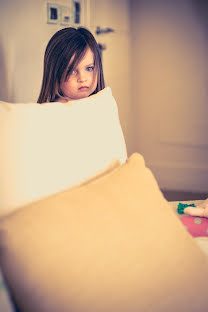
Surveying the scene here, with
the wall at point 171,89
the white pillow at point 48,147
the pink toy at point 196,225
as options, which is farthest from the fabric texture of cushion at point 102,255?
the wall at point 171,89

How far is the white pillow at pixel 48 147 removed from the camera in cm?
55

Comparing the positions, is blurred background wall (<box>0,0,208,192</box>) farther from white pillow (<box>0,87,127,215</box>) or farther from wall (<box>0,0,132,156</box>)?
white pillow (<box>0,87,127,215</box>)

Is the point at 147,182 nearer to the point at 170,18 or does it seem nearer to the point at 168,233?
the point at 168,233

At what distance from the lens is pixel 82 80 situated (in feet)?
4.26

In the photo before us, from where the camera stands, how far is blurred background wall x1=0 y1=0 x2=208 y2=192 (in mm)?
2549

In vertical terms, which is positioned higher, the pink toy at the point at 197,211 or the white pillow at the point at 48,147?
the white pillow at the point at 48,147

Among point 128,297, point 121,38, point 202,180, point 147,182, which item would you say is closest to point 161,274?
point 128,297

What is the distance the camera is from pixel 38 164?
57cm

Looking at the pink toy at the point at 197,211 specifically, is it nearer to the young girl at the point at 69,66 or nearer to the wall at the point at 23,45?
the young girl at the point at 69,66

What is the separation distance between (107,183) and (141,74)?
238 centimetres

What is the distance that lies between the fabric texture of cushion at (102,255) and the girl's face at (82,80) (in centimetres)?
77

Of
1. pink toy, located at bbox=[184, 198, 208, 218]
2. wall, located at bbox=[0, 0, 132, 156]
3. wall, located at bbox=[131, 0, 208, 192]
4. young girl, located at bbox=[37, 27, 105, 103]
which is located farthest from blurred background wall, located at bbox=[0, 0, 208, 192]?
pink toy, located at bbox=[184, 198, 208, 218]

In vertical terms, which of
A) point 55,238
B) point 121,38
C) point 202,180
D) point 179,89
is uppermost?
point 121,38

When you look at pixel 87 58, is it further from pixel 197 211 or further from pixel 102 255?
pixel 102 255
